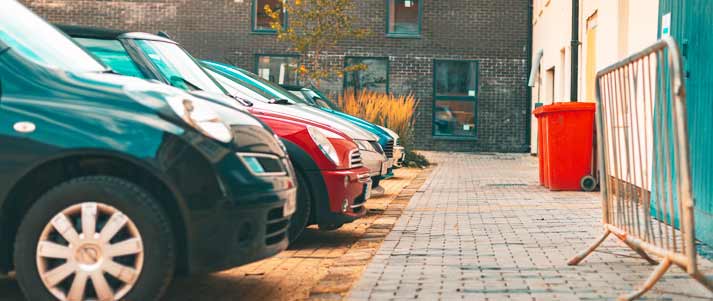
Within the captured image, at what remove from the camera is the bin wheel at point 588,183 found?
1362 cm

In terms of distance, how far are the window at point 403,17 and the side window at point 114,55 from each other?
25550 mm

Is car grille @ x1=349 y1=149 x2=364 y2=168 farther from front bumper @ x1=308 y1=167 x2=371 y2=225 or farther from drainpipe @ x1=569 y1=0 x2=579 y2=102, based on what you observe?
drainpipe @ x1=569 y1=0 x2=579 y2=102

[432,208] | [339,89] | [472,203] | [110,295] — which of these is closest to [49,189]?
[110,295]

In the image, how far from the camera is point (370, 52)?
3319 cm

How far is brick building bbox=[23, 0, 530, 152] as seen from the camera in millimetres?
33094

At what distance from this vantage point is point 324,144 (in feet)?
24.9

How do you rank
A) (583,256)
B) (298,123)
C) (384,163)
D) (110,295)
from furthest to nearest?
1. (384,163)
2. (298,123)
3. (583,256)
4. (110,295)

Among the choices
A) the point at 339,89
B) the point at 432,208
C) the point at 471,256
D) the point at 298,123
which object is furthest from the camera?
the point at 339,89

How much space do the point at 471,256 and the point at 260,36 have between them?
88.4 feet

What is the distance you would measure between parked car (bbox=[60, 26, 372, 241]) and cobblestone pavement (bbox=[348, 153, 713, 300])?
464 millimetres

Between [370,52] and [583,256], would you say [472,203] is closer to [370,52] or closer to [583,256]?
[583,256]

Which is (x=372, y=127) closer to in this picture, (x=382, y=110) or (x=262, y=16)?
(x=382, y=110)

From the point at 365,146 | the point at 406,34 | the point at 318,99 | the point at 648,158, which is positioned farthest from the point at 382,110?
the point at 406,34

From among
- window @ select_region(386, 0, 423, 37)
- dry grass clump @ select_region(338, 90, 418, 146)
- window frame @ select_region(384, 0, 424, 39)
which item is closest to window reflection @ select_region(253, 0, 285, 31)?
window frame @ select_region(384, 0, 424, 39)
